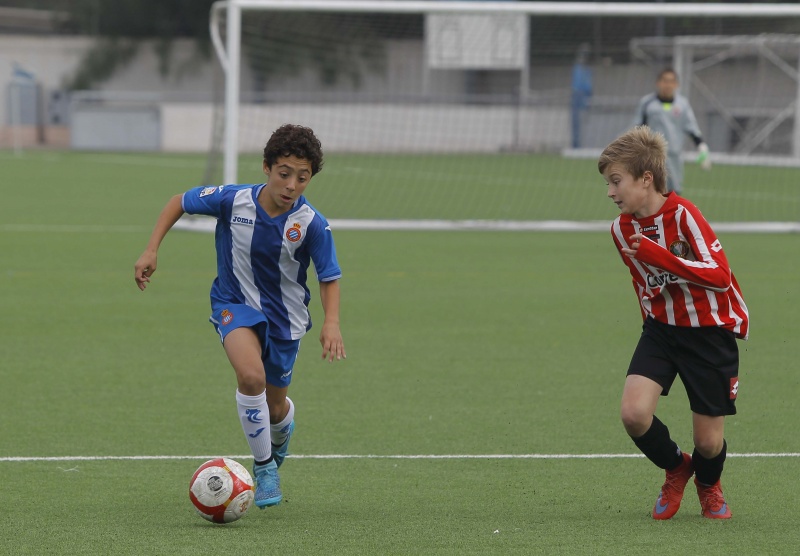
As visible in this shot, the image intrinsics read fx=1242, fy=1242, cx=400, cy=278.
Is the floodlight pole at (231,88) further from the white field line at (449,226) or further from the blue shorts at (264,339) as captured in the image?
the blue shorts at (264,339)

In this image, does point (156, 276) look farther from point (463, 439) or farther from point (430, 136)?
point (430, 136)

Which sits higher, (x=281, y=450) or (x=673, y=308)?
(x=673, y=308)

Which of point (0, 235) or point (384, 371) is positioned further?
point (0, 235)

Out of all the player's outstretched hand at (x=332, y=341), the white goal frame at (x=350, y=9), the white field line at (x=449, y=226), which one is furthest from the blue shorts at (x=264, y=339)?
the white field line at (x=449, y=226)

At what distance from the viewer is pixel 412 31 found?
20.8 metres

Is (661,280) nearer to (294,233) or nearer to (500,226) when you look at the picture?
(294,233)

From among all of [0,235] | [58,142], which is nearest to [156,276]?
[0,235]

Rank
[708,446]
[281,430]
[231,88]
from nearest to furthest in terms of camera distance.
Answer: [708,446], [281,430], [231,88]

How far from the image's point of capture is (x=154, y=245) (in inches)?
191

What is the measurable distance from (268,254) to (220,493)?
3.16ft

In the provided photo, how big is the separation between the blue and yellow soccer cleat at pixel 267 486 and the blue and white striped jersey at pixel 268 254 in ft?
1.70

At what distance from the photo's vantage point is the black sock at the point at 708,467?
4617mm

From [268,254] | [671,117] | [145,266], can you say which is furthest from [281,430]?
[671,117]

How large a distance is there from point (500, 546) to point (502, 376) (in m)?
3.11
